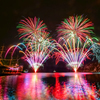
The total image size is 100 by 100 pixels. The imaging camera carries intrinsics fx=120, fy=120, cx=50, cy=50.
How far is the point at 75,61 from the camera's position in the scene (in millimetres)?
50938

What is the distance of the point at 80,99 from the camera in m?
9.41

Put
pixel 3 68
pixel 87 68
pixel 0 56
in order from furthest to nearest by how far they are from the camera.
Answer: pixel 87 68 → pixel 0 56 → pixel 3 68

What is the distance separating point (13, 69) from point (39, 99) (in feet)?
221

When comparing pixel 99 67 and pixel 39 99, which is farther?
pixel 99 67

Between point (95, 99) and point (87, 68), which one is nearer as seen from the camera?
point (95, 99)

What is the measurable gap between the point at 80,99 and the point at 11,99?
543 cm

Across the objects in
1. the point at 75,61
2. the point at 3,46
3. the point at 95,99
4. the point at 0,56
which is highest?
the point at 3,46

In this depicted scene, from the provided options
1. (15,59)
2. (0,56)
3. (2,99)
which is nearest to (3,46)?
(0,56)

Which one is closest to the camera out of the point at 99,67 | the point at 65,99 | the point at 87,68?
the point at 65,99

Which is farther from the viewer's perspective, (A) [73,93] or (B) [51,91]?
(B) [51,91]

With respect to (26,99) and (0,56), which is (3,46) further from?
(26,99)

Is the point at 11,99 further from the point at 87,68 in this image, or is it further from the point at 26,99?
the point at 87,68

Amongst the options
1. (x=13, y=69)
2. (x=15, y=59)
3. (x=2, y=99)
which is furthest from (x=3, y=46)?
(x=2, y=99)

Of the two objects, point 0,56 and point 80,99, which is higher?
point 0,56
